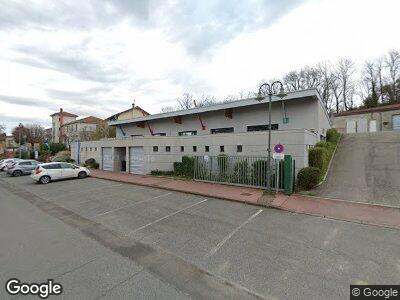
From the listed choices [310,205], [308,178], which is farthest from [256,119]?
[310,205]

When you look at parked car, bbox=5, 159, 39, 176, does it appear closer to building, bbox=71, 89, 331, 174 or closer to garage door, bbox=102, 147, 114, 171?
building, bbox=71, 89, 331, 174

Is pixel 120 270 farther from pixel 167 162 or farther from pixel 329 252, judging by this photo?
pixel 167 162

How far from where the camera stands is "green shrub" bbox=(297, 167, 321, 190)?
11.9 m

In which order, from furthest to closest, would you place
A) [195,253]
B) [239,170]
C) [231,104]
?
1. [231,104]
2. [239,170]
3. [195,253]

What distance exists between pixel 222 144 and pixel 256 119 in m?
3.88

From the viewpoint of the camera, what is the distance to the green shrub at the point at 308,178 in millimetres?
11906

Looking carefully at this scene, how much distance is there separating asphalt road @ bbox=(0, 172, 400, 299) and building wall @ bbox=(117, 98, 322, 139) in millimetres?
9466

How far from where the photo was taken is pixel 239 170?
45.9 ft

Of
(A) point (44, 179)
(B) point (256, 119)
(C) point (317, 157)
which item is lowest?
(A) point (44, 179)

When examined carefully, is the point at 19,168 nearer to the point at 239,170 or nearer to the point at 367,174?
the point at 239,170

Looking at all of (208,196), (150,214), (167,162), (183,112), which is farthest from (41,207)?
(183,112)

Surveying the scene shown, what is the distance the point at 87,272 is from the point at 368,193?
11.5 m

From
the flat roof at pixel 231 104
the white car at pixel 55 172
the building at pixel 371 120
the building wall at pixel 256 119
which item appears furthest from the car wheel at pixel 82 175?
the building at pixel 371 120

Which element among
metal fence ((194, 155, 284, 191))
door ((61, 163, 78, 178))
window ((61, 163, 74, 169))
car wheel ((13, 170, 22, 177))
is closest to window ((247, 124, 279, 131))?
metal fence ((194, 155, 284, 191))
